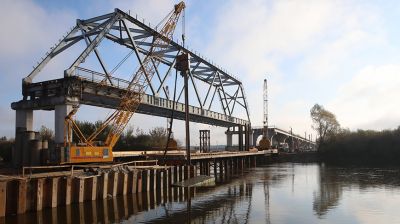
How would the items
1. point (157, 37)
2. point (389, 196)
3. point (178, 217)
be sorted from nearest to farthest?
point (178, 217)
point (389, 196)
point (157, 37)

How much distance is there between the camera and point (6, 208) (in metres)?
24.0

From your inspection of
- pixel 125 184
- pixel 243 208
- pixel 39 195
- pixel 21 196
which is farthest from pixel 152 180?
pixel 21 196

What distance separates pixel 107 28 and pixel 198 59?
95.2 ft

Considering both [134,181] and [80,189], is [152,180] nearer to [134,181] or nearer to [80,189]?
[134,181]

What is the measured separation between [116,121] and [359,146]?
74.6m

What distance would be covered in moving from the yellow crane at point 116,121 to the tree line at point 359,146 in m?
53.0

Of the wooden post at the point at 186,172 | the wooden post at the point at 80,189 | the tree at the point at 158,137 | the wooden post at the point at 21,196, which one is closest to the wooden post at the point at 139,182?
the wooden post at the point at 80,189

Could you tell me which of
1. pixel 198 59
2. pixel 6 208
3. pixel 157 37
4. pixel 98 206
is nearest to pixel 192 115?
pixel 198 59

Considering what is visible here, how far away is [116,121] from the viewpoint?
47.4 metres

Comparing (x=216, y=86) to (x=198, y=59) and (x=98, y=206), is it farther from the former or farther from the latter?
(x=98, y=206)

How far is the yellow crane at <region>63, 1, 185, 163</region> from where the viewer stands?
1423 inches

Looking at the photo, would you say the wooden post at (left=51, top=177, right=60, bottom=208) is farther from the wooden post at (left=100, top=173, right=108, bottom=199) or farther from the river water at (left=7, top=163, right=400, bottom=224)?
the wooden post at (left=100, top=173, right=108, bottom=199)

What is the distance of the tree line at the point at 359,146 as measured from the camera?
97625mm

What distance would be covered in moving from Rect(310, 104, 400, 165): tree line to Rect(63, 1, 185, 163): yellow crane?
53.0 m
